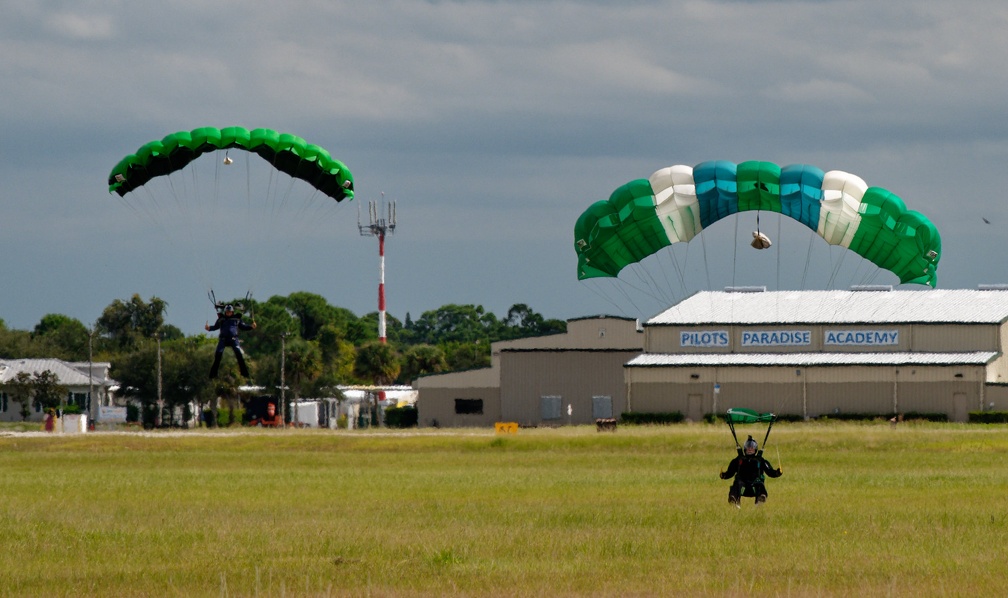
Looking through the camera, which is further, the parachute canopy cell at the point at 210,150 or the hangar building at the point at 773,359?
the hangar building at the point at 773,359

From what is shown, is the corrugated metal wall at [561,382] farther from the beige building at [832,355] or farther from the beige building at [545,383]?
the beige building at [832,355]

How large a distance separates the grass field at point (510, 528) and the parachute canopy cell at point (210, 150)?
8704mm

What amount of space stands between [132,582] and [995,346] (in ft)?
224

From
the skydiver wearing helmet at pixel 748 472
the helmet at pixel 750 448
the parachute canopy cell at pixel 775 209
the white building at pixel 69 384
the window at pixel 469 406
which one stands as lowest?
the skydiver wearing helmet at pixel 748 472

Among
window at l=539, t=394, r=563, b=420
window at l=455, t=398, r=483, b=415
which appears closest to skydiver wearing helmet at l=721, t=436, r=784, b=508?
window at l=539, t=394, r=563, b=420

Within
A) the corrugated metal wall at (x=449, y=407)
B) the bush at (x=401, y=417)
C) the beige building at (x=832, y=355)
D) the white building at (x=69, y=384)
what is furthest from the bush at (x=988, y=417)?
the white building at (x=69, y=384)

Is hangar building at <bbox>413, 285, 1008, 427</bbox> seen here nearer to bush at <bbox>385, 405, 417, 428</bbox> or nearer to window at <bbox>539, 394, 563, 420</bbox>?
window at <bbox>539, 394, 563, 420</bbox>

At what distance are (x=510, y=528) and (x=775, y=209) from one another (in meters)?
35.0

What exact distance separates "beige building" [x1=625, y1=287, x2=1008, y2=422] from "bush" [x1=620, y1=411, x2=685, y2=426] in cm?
76

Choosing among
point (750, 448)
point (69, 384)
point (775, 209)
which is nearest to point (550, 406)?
point (775, 209)

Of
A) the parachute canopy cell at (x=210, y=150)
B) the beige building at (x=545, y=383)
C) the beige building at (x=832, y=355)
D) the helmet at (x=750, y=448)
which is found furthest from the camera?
the beige building at (x=545, y=383)

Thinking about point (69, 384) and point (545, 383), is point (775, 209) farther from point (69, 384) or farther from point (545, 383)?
point (69, 384)

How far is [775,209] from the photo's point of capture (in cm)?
5856

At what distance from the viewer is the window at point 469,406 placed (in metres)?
94.2
